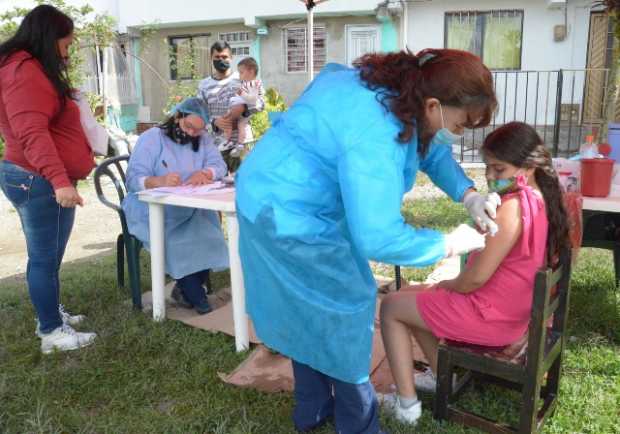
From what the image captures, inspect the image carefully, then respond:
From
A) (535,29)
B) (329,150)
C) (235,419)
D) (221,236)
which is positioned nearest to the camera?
(329,150)

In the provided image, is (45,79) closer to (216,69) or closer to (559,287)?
(559,287)

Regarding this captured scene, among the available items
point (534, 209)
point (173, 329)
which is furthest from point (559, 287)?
point (173, 329)

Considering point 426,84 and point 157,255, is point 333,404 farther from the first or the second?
point 157,255

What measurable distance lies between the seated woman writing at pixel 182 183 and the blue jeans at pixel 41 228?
0.46 meters

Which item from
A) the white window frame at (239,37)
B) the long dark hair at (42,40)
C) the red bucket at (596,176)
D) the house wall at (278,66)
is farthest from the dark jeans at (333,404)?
the white window frame at (239,37)

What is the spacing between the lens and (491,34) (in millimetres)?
10086

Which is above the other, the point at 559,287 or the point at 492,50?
the point at 492,50

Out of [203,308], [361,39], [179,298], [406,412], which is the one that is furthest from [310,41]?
[361,39]

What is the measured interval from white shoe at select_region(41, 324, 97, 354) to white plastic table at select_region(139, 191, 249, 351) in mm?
404

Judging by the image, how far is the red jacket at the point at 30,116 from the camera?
241 cm

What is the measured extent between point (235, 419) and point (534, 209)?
1.35 metres

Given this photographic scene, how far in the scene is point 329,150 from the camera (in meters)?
1.52

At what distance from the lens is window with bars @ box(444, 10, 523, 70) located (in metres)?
9.91

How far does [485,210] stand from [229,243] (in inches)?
53.1
